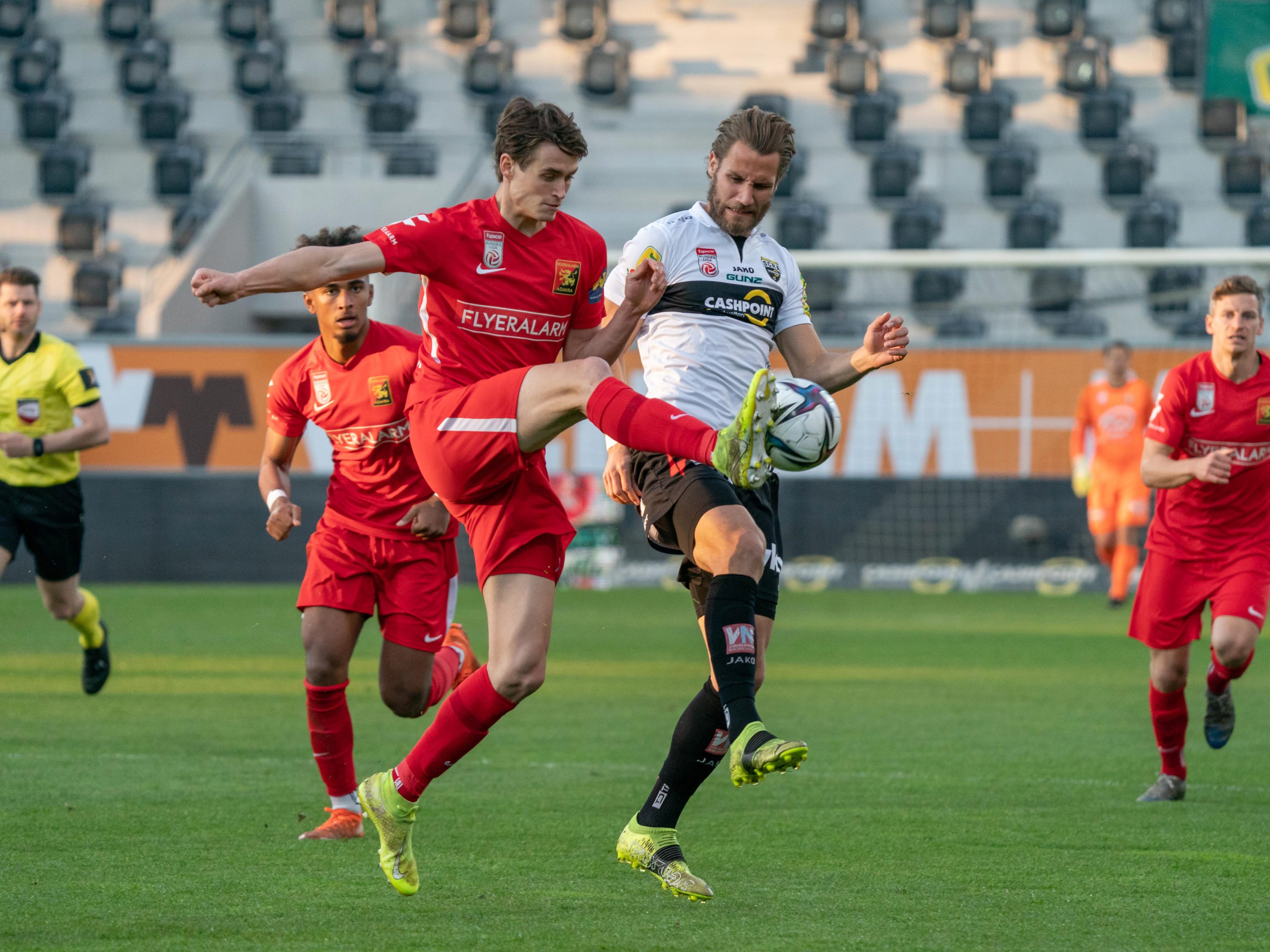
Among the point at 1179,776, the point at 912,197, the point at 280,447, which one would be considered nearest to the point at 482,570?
the point at 280,447

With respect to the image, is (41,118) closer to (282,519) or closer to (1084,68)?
(1084,68)

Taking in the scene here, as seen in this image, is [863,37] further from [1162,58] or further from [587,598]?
[587,598]

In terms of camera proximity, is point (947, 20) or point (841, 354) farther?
point (947, 20)

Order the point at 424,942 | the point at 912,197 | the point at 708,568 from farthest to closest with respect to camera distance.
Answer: the point at 912,197
the point at 708,568
the point at 424,942

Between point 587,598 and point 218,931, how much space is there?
13.5 meters

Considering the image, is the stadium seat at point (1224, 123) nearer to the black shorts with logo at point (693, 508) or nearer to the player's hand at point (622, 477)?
the black shorts with logo at point (693, 508)

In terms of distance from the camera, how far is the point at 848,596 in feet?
59.3

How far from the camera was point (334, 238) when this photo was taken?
18.5 feet

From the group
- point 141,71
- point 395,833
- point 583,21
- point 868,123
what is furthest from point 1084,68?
point 395,833

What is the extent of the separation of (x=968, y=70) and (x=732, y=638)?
23642mm

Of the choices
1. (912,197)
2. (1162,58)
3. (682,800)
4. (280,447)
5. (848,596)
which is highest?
(280,447)

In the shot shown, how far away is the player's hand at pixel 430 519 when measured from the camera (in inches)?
236

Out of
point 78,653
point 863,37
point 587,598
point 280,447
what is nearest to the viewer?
point 280,447

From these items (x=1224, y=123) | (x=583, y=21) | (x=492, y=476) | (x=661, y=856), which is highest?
(x=492, y=476)
